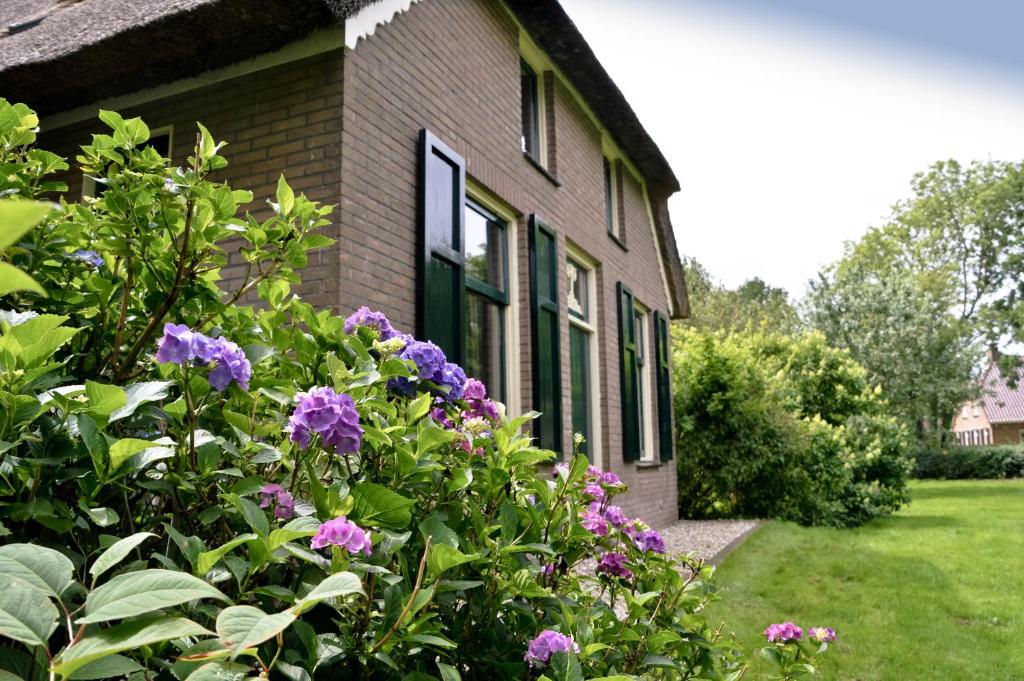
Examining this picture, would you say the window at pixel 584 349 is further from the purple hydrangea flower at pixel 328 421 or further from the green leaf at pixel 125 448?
the green leaf at pixel 125 448

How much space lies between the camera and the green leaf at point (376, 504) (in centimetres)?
132

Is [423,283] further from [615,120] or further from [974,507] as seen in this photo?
[974,507]

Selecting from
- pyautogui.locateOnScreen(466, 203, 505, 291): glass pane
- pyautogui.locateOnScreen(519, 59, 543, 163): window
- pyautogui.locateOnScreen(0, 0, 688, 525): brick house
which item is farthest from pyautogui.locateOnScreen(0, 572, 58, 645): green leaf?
pyautogui.locateOnScreen(519, 59, 543, 163): window

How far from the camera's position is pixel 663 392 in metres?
10.8

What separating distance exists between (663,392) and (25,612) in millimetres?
10505

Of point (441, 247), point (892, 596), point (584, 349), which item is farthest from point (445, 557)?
point (584, 349)

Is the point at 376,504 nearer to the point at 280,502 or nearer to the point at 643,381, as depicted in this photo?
the point at 280,502

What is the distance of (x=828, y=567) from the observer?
7.73 metres

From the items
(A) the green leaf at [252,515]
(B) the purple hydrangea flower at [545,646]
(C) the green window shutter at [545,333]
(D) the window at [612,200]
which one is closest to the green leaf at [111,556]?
(A) the green leaf at [252,515]

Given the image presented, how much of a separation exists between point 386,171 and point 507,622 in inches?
136

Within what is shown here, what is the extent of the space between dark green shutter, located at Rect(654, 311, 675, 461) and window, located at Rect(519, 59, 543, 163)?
13.5 ft

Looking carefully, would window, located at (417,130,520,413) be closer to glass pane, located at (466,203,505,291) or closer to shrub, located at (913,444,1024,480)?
glass pane, located at (466,203,505,291)

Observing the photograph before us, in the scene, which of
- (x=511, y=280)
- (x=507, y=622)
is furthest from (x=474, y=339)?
(x=507, y=622)

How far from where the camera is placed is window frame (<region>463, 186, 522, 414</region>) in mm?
6383
